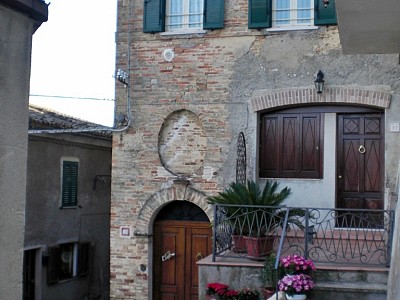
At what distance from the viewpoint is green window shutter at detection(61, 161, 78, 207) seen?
16.0m

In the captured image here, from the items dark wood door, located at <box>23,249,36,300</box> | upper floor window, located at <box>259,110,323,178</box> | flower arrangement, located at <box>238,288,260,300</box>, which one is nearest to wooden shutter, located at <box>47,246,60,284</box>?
dark wood door, located at <box>23,249,36,300</box>

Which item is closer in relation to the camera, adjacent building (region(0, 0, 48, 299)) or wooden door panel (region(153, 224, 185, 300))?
adjacent building (region(0, 0, 48, 299))

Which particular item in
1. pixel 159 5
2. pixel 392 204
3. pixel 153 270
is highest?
pixel 159 5

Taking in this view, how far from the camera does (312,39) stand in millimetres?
11883

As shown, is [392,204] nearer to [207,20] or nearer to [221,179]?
[221,179]

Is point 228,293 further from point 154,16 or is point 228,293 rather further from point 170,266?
point 154,16

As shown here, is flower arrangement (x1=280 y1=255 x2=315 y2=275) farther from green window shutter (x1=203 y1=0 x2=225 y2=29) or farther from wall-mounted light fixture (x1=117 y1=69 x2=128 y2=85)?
wall-mounted light fixture (x1=117 y1=69 x2=128 y2=85)

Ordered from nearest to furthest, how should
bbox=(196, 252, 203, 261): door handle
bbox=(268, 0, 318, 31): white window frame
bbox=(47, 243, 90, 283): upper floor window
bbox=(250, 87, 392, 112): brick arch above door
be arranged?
bbox=(250, 87, 392, 112): brick arch above door
bbox=(268, 0, 318, 31): white window frame
bbox=(196, 252, 203, 261): door handle
bbox=(47, 243, 90, 283): upper floor window

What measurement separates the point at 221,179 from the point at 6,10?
350 inches

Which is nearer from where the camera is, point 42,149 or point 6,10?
point 6,10

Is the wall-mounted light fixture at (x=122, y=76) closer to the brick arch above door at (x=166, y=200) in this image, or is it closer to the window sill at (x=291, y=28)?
the brick arch above door at (x=166, y=200)

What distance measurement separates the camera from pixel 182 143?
1259 centimetres

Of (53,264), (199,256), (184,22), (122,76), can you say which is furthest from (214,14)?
(53,264)

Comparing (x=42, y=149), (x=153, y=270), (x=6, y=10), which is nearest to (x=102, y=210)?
(x=42, y=149)
